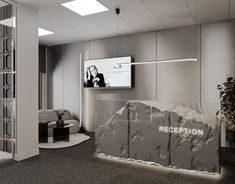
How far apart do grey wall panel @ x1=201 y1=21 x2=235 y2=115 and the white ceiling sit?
0.27 meters

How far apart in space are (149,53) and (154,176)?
3.63 metres

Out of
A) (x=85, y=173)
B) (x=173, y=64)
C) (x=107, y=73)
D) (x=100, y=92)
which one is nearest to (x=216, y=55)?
(x=173, y=64)

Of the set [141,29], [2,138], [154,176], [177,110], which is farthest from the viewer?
[141,29]

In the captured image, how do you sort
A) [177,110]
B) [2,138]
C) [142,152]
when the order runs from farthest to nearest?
1. [2,138]
2. [142,152]
3. [177,110]

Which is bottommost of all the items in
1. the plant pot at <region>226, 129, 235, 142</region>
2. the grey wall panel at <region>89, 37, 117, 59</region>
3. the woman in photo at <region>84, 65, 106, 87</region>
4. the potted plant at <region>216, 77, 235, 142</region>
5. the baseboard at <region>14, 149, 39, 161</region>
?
the baseboard at <region>14, 149, 39, 161</region>

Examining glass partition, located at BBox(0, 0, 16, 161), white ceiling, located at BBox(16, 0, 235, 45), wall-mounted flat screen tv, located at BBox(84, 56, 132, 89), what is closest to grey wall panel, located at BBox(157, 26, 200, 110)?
white ceiling, located at BBox(16, 0, 235, 45)

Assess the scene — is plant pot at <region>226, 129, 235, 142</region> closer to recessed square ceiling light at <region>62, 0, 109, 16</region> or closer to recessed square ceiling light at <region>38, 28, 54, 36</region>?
recessed square ceiling light at <region>62, 0, 109, 16</region>

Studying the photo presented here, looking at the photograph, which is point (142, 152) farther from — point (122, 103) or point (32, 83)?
point (32, 83)

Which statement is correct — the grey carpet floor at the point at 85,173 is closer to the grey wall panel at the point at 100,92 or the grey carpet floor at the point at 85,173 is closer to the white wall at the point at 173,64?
the white wall at the point at 173,64

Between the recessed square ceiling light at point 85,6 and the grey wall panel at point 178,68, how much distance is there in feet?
6.94

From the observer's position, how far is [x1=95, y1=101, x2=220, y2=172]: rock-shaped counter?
3.39 m

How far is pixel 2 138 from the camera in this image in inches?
164

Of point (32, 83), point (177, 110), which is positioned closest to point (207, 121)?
point (177, 110)

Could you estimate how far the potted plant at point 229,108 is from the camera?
15.0ft
